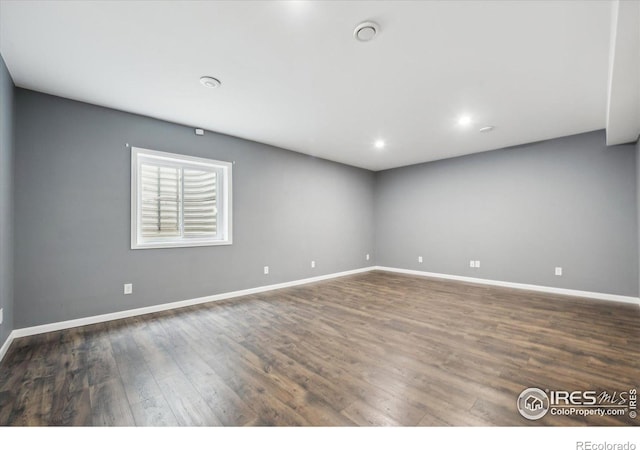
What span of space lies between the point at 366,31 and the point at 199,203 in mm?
3231

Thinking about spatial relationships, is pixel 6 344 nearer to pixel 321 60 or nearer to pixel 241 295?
pixel 241 295

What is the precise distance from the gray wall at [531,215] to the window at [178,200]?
4.20 metres

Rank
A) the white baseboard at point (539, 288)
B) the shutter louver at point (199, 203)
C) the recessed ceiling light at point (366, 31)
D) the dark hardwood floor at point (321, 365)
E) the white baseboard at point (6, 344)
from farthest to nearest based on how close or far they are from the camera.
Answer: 1. the shutter louver at point (199, 203)
2. the white baseboard at point (539, 288)
3. the white baseboard at point (6, 344)
4. the recessed ceiling light at point (366, 31)
5. the dark hardwood floor at point (321, 365)

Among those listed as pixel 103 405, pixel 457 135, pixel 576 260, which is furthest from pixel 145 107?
pixel 576 260

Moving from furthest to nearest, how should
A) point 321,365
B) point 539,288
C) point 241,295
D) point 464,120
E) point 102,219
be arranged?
point 539,288, point 241,295, point 464,120, point 102,219, point 321,365

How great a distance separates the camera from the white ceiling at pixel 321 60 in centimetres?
177

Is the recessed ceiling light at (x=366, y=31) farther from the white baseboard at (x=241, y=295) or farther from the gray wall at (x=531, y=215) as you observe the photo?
the gray wall at (x=531, y=215)

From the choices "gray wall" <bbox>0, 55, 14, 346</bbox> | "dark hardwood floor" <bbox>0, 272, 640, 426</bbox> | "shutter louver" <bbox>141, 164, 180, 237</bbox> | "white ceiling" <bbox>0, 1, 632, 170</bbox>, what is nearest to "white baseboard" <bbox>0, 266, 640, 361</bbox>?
"dark hardwood floor" <bbox>0, 272, 640, 426</bbox>

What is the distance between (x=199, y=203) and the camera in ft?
13.2

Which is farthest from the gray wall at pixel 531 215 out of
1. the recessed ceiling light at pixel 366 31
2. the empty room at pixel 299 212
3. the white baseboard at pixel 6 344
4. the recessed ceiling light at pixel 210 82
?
the white baseboard at pixel 6 344

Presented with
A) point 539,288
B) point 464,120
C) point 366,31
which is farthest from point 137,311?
point 539,288

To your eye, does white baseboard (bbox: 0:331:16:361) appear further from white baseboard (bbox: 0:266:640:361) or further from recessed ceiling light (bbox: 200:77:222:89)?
recessed ceiling light (bbox: 200:77:222:89)

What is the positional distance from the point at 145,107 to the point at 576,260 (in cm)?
657

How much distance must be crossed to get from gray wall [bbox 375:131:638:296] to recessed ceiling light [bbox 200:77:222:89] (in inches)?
188
